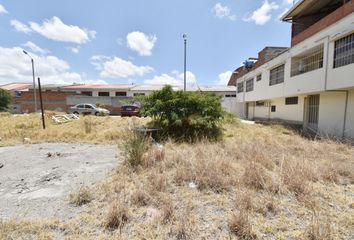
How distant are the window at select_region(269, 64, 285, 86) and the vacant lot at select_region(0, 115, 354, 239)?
10.9 m

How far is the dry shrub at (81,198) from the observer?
339cm

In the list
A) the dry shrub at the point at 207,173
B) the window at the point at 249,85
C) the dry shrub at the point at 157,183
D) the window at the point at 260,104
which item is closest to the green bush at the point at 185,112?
the dry shrub at the point at 207,173

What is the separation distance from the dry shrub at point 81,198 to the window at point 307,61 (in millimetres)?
13434

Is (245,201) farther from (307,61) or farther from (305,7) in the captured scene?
(305,7)

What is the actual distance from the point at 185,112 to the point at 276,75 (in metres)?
10.6

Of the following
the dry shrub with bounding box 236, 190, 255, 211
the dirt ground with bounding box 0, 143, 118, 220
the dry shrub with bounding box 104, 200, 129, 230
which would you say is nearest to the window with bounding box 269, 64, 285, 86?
the dirt ground with bounding box 0, 143, 118, 220

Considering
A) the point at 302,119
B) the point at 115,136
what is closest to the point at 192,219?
the point at 115,136

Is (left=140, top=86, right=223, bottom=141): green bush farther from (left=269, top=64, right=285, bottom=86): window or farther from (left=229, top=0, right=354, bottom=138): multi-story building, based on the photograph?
(left=269, top=64, right=285, bottom=86): window

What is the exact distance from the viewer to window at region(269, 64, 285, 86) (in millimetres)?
14902

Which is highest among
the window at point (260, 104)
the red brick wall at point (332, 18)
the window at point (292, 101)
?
the red brick wall at point (332, 18)

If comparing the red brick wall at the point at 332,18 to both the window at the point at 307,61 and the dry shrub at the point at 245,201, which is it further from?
the dry shrub at the point at 245,201

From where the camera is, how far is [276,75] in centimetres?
1578

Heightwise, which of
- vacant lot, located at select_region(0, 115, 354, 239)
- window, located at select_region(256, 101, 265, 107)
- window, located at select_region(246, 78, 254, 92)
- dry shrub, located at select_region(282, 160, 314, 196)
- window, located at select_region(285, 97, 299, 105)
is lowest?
vacant lot, located at select_region(0, 115, 354, 239)

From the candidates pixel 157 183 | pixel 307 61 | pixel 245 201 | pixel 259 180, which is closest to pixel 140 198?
pixel 157 183
